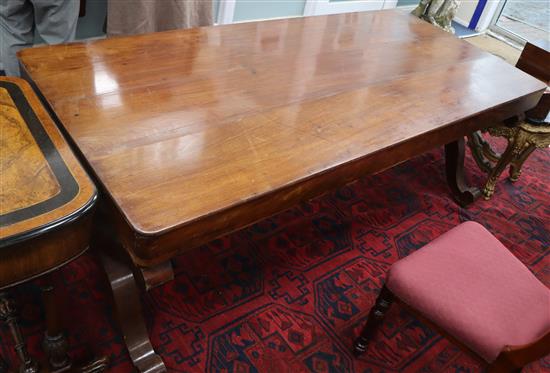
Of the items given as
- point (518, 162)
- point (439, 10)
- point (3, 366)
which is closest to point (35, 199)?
point (3, 366)

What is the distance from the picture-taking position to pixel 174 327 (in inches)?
63.6

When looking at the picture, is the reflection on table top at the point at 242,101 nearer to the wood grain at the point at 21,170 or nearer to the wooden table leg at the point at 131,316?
the wood grain at the point at 21,170

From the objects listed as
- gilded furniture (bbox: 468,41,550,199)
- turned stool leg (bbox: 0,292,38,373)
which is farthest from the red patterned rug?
gilded furniture (bbox: 468,41,550,199)

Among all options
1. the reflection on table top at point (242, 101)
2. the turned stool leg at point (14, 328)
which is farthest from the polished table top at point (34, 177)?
the turned stool leg at point (14, 328)

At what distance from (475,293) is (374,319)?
32cm

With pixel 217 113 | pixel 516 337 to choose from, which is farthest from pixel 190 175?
pixel 516 337

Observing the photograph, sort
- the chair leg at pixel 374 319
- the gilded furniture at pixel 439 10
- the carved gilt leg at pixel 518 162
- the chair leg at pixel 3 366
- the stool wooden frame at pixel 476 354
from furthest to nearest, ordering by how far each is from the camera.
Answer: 1. the gilded furniture at pixel 439 10
2. the carved gilt leg at pixel 518 162
3. the chair leg at pixel 374 319
4. the chair leg at pixel 3 366
5. the stool wooden frame at pixel 476 354

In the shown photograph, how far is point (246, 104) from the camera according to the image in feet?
4.89

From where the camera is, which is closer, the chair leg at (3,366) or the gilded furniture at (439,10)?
the chair leg at (3,366)

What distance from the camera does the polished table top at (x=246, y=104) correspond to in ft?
3.84

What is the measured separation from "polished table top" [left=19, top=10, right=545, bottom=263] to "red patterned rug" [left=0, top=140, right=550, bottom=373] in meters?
0.49

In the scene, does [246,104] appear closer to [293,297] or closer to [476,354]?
[293,297]

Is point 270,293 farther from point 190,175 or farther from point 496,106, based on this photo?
point 496,106

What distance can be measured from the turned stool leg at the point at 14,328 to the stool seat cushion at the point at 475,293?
968 millimetres
